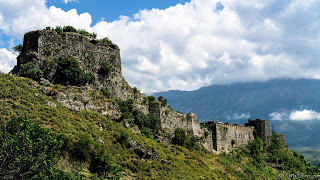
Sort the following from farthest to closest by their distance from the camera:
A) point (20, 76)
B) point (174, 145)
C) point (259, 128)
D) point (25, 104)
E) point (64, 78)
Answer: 1. point (259, 128)
2. point (174, 145)
3. point (64, 78)
4. point (20, 76)
5. point (25, 104)

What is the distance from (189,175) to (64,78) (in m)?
23.9

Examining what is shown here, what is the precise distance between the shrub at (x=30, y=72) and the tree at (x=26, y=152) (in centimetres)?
1795

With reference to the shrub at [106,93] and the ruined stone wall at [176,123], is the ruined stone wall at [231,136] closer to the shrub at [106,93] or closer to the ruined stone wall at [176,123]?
the ruined stone wall at [176,123]

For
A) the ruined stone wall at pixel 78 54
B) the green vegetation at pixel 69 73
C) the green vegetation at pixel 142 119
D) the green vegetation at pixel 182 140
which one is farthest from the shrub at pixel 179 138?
the green vegetation at pixel 69 73

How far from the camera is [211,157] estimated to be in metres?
63.4

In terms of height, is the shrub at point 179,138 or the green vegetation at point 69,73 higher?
the green vegetation at point 69,73

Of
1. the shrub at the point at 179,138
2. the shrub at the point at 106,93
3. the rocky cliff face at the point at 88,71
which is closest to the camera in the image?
the rocky cliff face at the point at 88,71

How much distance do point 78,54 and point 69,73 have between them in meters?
5.01

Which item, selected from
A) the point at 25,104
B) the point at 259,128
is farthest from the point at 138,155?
the point at 259,128

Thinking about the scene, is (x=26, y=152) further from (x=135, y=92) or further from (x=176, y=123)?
(x=176, y=123)

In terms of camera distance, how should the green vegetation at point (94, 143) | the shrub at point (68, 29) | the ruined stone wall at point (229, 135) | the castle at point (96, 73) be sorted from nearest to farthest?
the green vegetation at point (94, 143) → the castle at point (96, 73) → the shrub at point (68, 29) → the ruined stone wall at point (229, 135)

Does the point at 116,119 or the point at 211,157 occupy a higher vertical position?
the point at 116,119

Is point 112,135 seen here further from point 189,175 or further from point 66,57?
point 66,57

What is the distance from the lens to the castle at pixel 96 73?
47562mm
